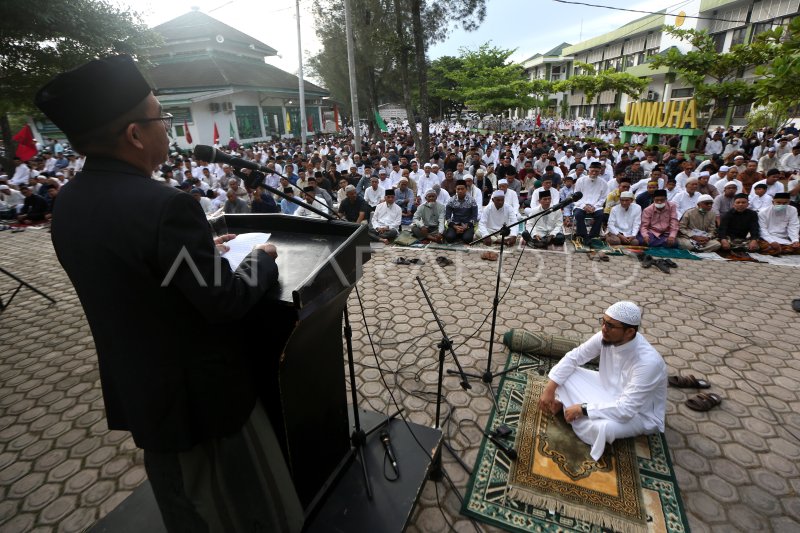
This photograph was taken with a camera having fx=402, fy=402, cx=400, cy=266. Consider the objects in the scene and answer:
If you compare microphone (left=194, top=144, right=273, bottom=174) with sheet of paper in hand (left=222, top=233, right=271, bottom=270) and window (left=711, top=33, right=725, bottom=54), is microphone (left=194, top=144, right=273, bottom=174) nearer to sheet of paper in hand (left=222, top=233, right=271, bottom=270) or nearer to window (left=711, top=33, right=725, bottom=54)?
sheet of paper in hand (left=222, top=233, right=271, bottom=270)

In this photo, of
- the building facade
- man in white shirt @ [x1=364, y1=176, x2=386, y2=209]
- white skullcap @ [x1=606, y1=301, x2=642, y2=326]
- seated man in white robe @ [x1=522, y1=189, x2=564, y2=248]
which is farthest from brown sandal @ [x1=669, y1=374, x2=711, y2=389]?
the building facade

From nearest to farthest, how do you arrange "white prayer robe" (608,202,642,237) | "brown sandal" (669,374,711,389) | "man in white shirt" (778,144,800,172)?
1. "brown sandal" (669,374,711,389)
2. "white prayer robe" (608,202,642,237)
3. "man in white shirt" (778,144,800,172)

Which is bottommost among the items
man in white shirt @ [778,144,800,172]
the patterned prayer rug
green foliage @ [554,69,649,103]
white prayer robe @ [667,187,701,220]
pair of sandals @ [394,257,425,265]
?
the patterned prayer rug

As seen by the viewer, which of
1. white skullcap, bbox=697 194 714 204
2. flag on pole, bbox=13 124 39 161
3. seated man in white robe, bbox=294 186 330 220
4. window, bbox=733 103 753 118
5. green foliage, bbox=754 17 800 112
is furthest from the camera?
window, bbox=733 103 753 118

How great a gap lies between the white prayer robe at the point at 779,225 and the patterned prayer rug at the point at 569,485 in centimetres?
590

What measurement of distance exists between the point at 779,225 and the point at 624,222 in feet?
7.51

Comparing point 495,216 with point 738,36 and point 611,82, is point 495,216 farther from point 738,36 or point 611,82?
point 738,36

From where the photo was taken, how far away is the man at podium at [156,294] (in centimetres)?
102

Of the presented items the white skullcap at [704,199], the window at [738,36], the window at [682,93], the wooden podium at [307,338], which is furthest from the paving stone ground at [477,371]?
the window at [682,93]

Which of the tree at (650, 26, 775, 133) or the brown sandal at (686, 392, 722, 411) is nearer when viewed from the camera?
the brown sandal at (686, 392, 722, 411)

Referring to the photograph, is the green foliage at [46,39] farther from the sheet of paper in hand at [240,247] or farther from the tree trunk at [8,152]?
the sheet of paper in hand at [240,247]

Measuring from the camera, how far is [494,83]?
Result: 88.2 ft

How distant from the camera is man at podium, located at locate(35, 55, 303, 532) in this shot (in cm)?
102

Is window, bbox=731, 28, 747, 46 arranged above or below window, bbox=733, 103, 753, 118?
above
